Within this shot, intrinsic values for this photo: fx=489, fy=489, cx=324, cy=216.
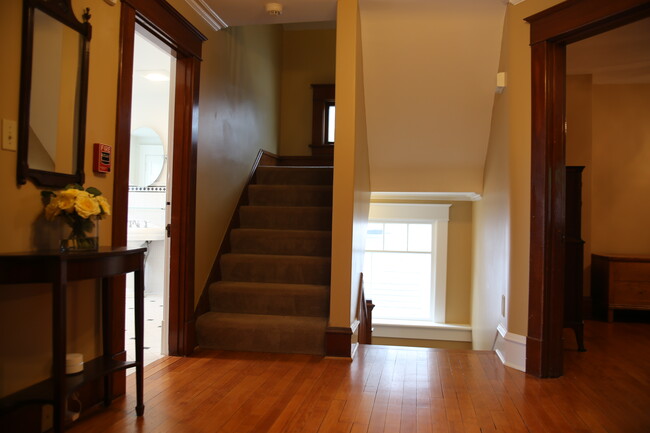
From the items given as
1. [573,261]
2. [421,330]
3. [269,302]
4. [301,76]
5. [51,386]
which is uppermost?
[301,76]

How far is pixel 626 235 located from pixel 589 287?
0.70 meters

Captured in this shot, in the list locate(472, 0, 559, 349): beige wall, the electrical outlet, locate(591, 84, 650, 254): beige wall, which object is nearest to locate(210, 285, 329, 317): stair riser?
locate(472, 0, 559, 349): beige wall

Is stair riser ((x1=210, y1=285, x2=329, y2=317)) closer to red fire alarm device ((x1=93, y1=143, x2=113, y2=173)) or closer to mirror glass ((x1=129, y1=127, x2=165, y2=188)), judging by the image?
red fire alarm device ((x1=93, y1=143, x2=113, y2=173))

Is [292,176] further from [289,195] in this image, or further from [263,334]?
[263,334]

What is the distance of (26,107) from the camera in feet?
6.32

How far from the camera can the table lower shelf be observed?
1.82m

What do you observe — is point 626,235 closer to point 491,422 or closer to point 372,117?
point 372,117

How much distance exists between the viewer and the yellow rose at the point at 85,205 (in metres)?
1.96

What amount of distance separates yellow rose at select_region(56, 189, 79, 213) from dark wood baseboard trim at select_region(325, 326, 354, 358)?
1.84m

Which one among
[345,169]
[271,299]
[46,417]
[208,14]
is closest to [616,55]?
[345,169]

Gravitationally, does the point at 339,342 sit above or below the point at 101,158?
below

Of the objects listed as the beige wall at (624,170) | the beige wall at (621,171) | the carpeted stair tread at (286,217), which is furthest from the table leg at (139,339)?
A: the beige wall at (624,170)

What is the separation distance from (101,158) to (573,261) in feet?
10.7

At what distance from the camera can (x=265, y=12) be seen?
340 centimetres
